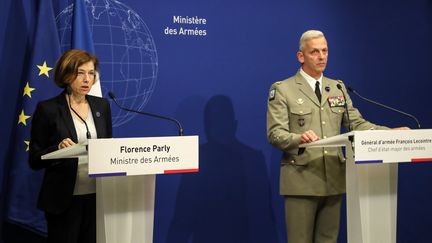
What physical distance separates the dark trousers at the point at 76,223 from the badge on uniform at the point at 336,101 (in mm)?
1406

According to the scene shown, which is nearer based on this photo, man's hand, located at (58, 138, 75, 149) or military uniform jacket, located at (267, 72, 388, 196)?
man's hand, located at (58, 138, 75, 149)

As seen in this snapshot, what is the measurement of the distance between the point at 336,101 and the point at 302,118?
0.79 feet

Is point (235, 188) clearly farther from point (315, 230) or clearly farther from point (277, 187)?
point (315, 230)

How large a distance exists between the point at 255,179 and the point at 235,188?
6.6 inches

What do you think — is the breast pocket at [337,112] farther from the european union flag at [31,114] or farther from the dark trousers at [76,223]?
the european union flag at [31,114]

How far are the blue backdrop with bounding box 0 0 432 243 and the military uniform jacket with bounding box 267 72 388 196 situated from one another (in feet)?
2.95

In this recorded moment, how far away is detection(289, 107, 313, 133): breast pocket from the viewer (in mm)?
3031

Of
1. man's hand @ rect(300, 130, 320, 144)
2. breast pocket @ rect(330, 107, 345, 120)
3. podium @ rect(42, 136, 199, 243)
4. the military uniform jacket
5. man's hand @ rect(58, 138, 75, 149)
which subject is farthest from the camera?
breast pocket @ rect(330, 107, 345, 120)

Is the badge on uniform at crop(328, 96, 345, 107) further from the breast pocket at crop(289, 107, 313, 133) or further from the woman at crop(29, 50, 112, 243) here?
the woman at crop(29, 50, 112, 243)

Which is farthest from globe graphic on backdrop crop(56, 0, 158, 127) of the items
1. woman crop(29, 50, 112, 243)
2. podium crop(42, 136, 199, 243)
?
podium crop(42, 136, 199, 243)

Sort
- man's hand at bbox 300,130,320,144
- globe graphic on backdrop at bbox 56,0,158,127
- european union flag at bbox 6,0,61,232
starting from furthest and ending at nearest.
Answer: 1. globe graphic on backdrop at bbox 56,0,158,127
2. european union flag at bbox 6,0,61,232
3. man's hand at bbox 300,130,320,144

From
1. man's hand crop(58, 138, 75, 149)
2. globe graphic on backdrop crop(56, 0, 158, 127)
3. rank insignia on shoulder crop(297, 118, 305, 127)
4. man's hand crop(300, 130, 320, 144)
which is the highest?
globe graphic on backdrop crop(56, 0, 158, 127)

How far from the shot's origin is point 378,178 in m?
2.69

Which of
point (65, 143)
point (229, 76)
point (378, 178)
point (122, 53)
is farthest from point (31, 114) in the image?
point (378, 178)
